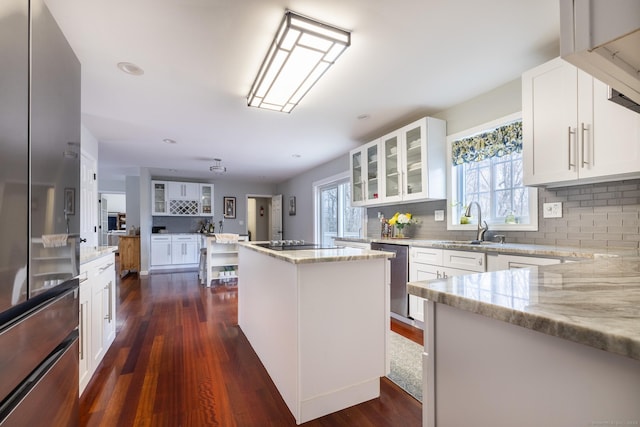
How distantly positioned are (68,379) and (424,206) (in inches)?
133

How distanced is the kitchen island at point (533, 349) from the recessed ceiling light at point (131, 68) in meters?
2.61

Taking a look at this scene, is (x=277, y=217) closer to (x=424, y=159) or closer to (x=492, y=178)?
(x=424, y=159)

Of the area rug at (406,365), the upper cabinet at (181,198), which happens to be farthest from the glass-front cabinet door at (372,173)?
the upper cabinet at (181,198)

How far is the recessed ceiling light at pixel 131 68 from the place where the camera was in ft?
7.27

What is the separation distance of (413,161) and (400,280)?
4.43 feet

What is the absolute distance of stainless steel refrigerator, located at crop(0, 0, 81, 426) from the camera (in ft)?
2.59

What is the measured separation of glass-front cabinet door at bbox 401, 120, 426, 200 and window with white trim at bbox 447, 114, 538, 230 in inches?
12.2

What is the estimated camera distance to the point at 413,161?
3.34 meters

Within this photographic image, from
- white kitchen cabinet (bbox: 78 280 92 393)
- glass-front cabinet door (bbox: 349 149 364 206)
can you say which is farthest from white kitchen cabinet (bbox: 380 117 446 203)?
white kitchen cabinet (bbox: 78 280 92 393)

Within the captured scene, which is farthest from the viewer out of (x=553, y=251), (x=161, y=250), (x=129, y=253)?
(x=161, y=250)

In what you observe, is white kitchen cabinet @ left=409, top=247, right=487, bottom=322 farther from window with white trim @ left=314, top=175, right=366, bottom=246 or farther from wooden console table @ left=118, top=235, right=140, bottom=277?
wooden console table @ left=118, top=235, right=140, bottom=277

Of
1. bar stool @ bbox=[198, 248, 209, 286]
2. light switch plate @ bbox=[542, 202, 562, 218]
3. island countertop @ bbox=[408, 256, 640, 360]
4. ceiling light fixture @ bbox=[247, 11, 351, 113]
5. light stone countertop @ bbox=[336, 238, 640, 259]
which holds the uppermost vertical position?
ceiling light fixture @ bbox=[247, 11, 351, 113]

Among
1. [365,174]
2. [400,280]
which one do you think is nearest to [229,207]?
[365,174]

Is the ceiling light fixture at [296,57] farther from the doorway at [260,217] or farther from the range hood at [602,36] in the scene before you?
the doorway at [260,217]
